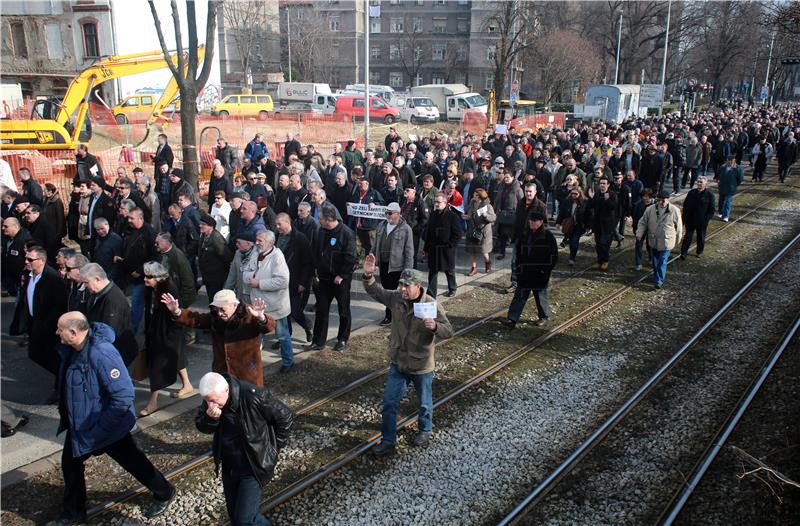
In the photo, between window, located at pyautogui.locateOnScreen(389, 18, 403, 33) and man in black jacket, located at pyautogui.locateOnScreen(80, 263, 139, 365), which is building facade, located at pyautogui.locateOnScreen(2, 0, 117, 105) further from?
man in black jacket, located at pyautogui.locateOnScreen(80, 263, 139, 365)

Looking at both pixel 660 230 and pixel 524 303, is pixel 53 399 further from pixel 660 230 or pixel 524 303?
pixel 660 230

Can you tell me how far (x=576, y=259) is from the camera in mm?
12930

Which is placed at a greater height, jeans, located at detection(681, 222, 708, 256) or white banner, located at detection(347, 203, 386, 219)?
white banner, located at detection(347, 203, 386, 219)

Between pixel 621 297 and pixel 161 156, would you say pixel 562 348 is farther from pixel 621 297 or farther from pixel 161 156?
pixel 161 156

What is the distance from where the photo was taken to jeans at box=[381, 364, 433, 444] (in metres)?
5.87

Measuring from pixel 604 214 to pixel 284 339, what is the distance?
6.85 meters

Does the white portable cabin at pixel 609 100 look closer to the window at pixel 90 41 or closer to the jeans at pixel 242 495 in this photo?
the window at pixel 90 41

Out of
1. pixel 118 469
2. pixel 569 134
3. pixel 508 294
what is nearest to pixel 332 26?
pixel 569 134

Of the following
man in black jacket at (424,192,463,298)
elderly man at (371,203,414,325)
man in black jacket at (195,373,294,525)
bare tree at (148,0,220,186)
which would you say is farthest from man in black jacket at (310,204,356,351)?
bare tree at (148,0,220,186)

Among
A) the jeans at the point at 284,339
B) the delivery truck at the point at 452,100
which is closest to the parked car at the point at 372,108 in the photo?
the delivery truck at the point at 452,100

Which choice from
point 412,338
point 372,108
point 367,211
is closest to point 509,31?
point 372,108

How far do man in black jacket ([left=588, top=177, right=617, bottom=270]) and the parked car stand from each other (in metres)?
29.0

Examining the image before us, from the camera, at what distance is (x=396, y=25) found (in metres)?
73.6

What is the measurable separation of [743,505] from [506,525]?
2.00 m
